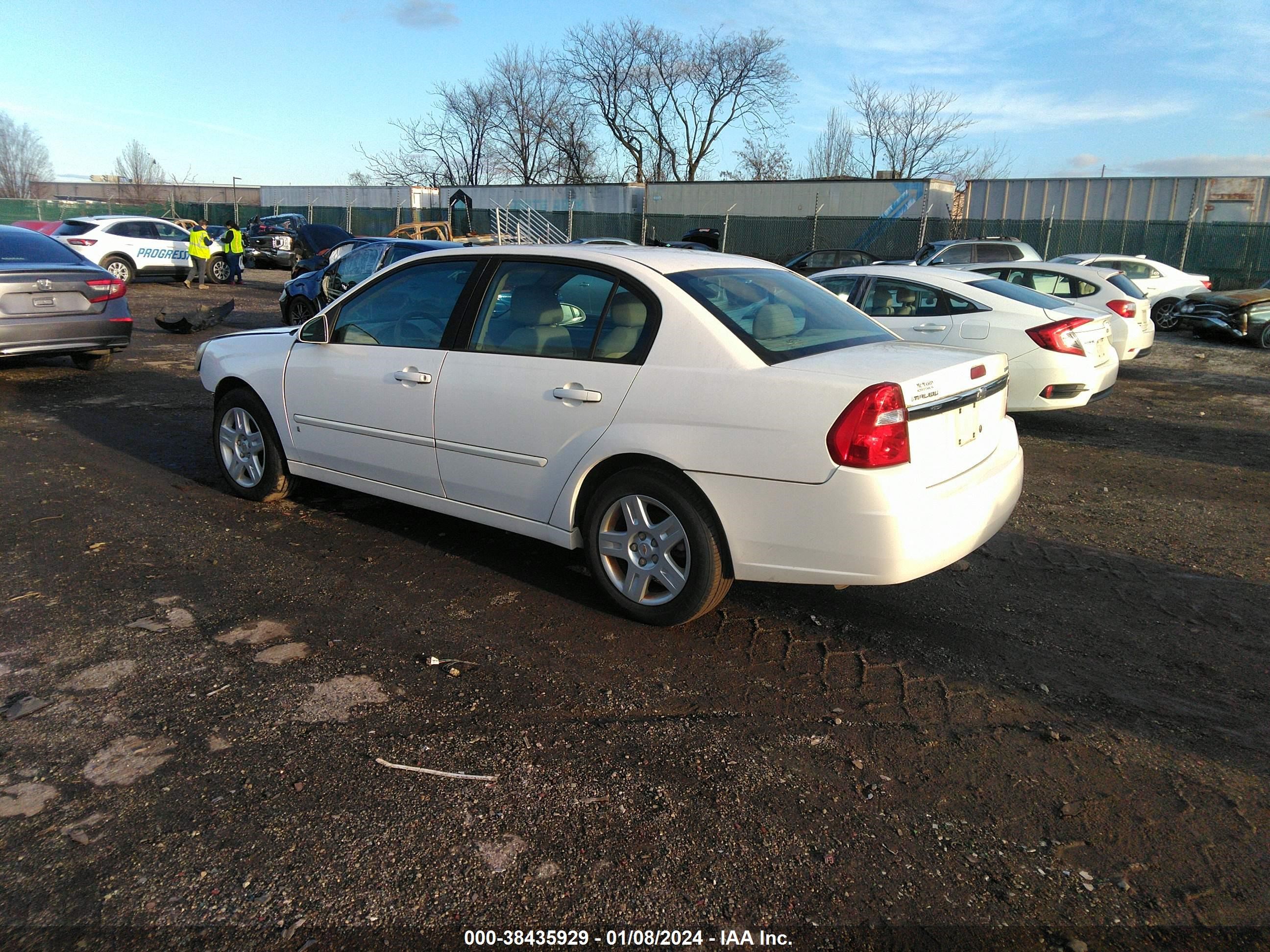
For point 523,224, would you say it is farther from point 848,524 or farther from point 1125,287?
point 848,524

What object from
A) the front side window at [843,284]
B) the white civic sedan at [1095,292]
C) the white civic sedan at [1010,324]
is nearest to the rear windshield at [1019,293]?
the white civic sedan at [1010,324]

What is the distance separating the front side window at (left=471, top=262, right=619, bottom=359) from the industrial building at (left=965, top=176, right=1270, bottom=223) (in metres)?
26.8

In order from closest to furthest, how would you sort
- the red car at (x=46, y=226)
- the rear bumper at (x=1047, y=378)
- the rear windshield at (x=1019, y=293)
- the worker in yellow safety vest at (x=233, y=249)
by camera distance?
the rear bumper at (x=1047, y=378) → the rear windshield at (x=1019, y=293) → the red car at (x=46, y=226) → the worker in yellow safety vest at (x=233, y=249)

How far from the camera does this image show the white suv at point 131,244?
20.5 m

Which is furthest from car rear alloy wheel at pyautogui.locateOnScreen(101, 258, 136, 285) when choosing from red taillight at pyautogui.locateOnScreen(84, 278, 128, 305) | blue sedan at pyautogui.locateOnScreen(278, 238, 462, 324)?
red taillight at pyautogui.locateOnScreen(84, 278, 128, 305)

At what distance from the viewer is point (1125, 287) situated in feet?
41.5

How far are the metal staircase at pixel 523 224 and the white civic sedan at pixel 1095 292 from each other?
25.4 meters

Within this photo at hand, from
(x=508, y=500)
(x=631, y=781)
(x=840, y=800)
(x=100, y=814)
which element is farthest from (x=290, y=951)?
(x=508, y=500)

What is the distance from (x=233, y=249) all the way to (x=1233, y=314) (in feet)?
73.6

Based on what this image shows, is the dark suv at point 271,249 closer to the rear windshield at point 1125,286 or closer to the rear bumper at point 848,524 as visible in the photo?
the rear windshield at point 1125,286

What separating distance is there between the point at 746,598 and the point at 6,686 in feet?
10.1

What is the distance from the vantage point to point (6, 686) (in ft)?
11.1

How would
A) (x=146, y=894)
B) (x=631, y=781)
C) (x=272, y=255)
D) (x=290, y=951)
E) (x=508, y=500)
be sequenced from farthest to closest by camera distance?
1. (x=272, y=255)
2. (x=508, y=500)
3. (x=631, y=781)
4. (x=146, y=894)
5. (x=290, y=951)

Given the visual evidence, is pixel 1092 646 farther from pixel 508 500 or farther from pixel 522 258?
pixel 522 258
